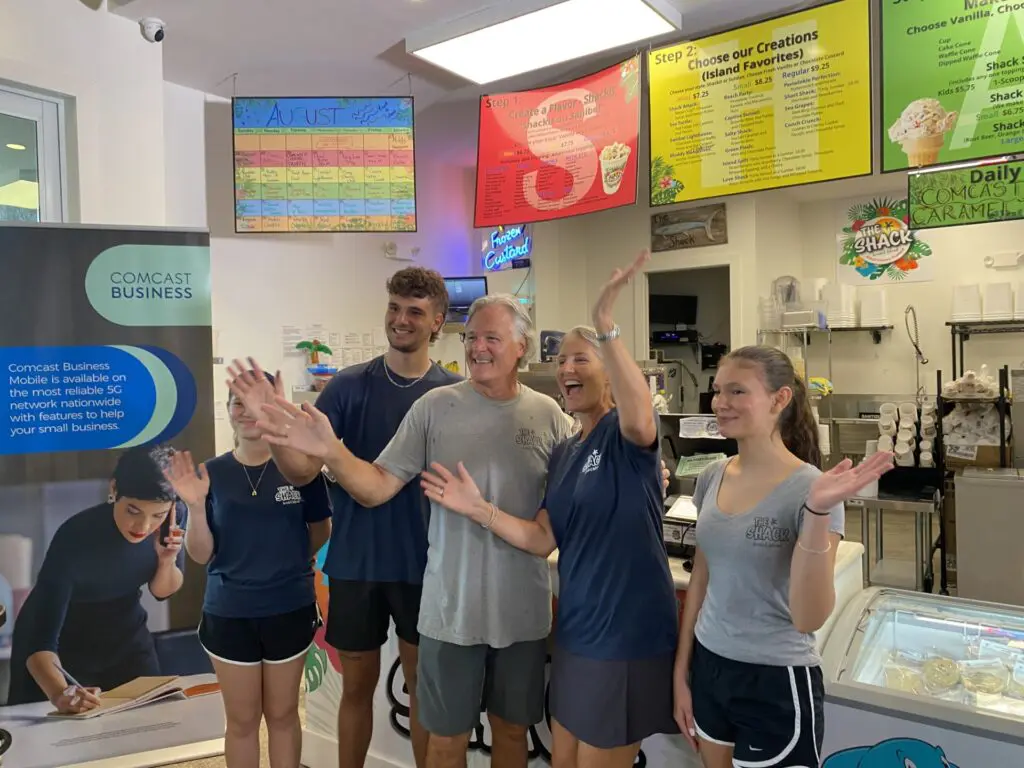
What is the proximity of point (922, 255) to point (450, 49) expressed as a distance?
5689 millimetres

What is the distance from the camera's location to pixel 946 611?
7.06 feet

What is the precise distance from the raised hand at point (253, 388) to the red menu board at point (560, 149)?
2.18m

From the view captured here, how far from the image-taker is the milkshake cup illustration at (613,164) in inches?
141

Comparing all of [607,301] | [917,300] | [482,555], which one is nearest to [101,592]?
[482,555]

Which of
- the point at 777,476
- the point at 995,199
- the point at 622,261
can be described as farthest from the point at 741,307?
the point at 777,476

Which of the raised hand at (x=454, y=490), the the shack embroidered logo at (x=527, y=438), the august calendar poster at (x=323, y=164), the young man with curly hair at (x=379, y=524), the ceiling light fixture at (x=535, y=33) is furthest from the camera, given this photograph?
the august calendar poster at (x=323, y=164)

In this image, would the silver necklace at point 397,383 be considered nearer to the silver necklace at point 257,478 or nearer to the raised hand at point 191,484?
the silver necklace at point 257,478

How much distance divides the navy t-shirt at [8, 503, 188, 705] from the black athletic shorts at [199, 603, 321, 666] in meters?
0.72

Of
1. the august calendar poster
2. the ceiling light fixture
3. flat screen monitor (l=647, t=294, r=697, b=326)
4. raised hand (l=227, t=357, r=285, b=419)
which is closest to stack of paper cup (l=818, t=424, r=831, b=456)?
raised hand (l=227, t=357, r=285, b=419)

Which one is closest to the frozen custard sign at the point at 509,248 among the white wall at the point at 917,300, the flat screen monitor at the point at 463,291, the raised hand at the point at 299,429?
the flat screen monitor at the point at 463,291

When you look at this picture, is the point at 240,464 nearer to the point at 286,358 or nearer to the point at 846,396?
the point at 286,358

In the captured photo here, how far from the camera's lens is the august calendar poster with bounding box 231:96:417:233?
4.41 m

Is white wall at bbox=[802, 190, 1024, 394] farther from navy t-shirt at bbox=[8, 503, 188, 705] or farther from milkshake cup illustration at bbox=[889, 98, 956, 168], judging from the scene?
navy t-shirt at bbox=[8, 503, 188, 705]

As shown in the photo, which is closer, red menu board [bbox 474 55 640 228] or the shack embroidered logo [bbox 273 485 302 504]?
the shack embroidered logo [bbox 273 485 302 504]
